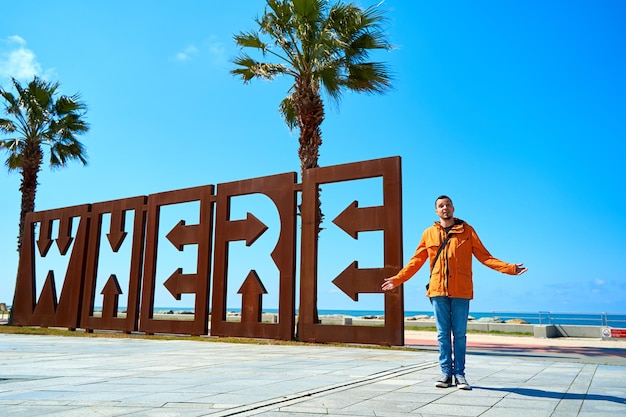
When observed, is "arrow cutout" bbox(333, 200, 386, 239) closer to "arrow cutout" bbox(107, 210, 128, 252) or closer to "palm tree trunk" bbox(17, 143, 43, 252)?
"arrow cutout" bbox(107, 210, 128, 252)

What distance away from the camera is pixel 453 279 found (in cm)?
493

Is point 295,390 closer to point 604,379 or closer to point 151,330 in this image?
point 604,379

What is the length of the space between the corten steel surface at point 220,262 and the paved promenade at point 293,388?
3.93m

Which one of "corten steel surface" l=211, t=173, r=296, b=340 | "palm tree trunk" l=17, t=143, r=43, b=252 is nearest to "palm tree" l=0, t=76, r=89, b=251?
"palm tree trunk" l=17, t=143, r=43, b=252

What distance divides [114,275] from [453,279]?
13.4 meters

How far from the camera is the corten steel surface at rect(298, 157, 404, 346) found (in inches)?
426

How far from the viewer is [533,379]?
224 inches

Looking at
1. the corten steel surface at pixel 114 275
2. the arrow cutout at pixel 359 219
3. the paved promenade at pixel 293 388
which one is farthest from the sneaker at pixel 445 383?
the corten steel surface at pixel 114 275

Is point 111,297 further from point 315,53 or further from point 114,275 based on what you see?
point 315,53

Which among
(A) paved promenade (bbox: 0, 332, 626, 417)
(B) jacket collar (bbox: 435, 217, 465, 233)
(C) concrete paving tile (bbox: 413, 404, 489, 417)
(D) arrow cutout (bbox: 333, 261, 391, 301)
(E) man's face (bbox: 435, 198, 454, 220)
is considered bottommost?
(A) paved promenade (bbox: 0, 332, 626, 417)

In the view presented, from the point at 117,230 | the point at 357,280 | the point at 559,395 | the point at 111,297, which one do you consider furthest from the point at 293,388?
the point at 117,230

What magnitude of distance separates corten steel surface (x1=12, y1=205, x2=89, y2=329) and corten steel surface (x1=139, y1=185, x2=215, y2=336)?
3.18 meters

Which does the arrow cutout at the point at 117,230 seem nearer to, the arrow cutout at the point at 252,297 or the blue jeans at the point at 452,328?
the arrow cutout at the point at 252,297

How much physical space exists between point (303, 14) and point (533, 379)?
36.9 ft
